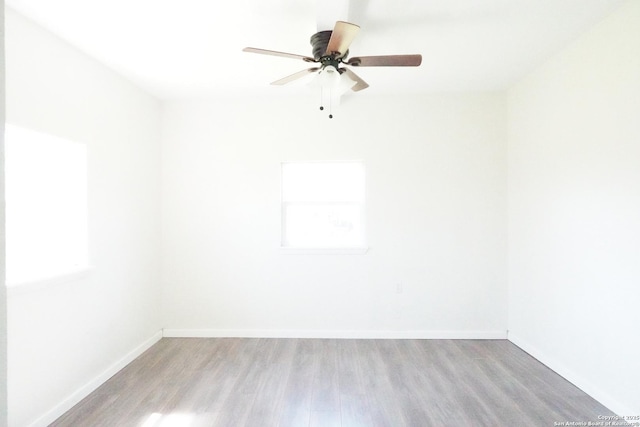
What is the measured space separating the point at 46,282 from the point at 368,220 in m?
2.74

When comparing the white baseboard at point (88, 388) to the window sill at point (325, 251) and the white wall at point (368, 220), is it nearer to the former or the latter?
the white wall at point (368, 220)

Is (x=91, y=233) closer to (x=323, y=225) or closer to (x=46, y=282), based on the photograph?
(x=46, y=282)

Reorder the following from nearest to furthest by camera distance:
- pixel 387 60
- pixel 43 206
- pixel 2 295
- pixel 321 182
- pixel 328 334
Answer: pixel 2 295
pixel 387 60
pixel 43 206
pixel 328 334
pixel 321 182

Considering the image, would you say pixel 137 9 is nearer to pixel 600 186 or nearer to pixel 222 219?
pixel 222 219

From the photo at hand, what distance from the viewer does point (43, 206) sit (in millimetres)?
2154

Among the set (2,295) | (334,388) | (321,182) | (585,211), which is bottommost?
(334,388)

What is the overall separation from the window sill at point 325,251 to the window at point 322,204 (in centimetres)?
8

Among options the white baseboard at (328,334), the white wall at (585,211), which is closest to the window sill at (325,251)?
the white baseboard at (328,334)

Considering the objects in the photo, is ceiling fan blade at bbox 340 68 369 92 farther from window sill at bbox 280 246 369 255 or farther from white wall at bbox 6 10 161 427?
white wall at bbox 6 10 161 427

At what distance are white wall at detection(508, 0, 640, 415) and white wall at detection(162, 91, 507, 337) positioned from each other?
1.33 ft

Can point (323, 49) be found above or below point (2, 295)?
above

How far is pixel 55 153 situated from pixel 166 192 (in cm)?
124

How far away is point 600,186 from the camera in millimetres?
2213

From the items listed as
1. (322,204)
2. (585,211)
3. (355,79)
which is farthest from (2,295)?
(585,211)
